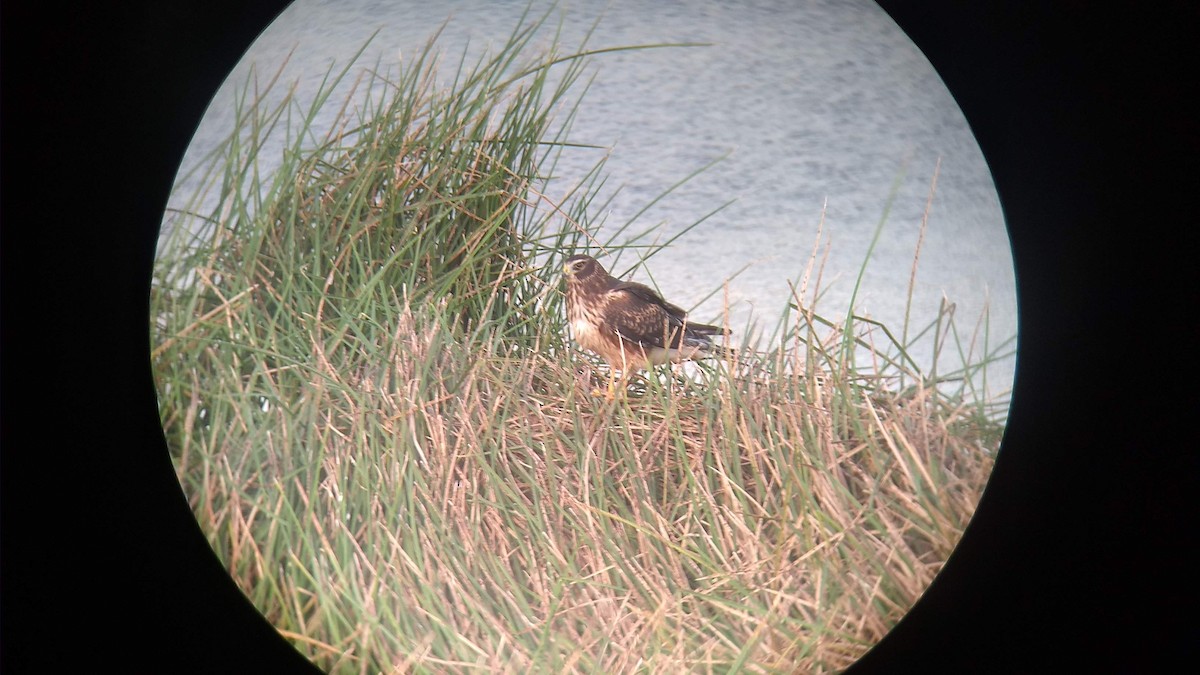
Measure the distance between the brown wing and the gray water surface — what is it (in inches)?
1.0

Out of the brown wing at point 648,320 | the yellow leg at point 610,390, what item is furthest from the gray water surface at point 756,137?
the yellow leg at point 610,390

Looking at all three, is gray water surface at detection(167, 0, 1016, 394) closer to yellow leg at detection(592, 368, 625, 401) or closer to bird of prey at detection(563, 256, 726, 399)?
bird of prey at detection(563, 256, 726, 399)

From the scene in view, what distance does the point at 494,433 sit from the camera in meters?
2.20

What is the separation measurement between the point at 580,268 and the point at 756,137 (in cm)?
36

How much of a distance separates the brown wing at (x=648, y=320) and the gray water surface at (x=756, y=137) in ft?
0.08

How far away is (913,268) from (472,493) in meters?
0.82

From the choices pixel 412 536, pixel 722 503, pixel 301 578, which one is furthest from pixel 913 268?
pixel 301 578

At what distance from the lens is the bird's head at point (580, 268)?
7.31 ft

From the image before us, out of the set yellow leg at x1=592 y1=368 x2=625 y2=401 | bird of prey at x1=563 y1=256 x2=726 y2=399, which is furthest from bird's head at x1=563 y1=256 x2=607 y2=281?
yellow leg at x1=592 y1=368 x2=625 y2=401

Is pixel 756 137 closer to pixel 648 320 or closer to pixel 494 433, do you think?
pixel 648 320

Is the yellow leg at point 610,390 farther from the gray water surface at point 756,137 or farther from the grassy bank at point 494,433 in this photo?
the gray water surface at point 756,137

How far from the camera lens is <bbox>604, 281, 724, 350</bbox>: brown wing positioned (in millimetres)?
2209

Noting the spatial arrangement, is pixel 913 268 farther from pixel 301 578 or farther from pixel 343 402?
pixel 301 578

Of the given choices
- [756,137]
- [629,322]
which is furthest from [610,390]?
[756,137]
